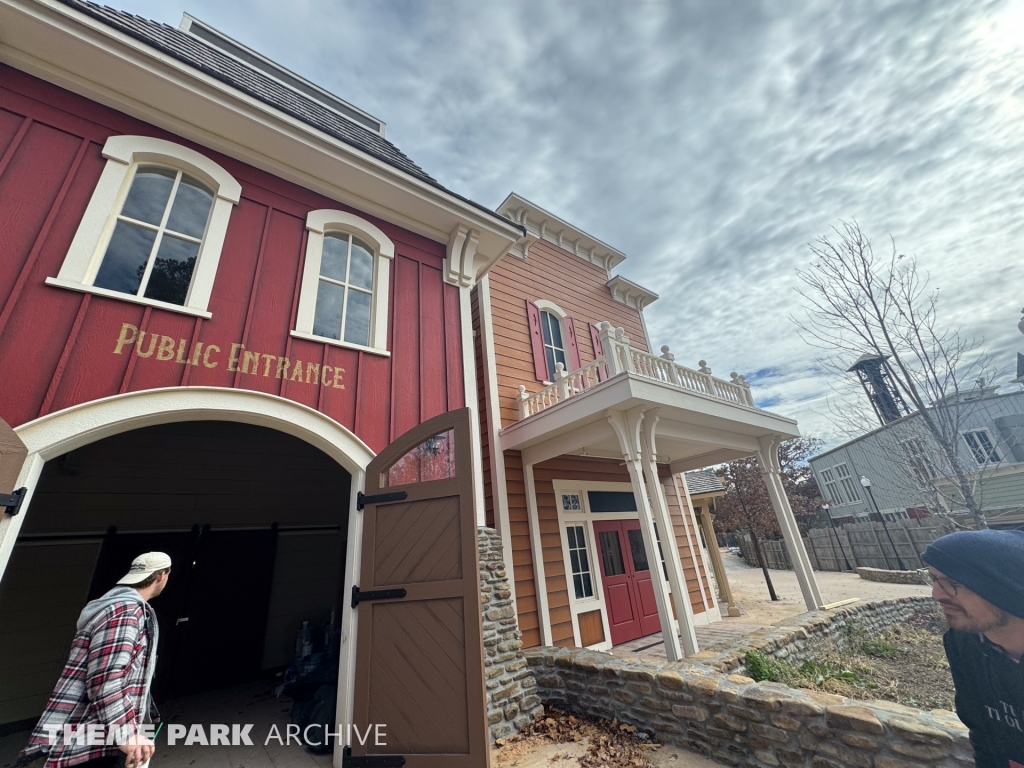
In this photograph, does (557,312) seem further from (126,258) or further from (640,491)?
(126,258)

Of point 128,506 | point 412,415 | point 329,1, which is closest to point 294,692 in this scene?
point 412,415

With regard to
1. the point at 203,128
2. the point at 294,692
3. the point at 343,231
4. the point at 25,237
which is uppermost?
the point at 203,128

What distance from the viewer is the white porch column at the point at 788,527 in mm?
6570

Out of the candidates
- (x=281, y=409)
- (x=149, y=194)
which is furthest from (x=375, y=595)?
(x=149, y=194)

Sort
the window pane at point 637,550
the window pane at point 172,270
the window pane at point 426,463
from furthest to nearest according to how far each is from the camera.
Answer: the window pane at point 637,550 < the window pane at point 426,463 < the window pane at point 172,270

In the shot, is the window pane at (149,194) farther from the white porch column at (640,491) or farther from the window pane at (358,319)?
the white porch column at (640,491)

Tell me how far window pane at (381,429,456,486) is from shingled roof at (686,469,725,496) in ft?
30.0

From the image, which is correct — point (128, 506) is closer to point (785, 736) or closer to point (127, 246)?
point (127, 246)

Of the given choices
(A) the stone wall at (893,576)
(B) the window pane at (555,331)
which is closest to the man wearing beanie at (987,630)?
(B) the window pane at (555,331)

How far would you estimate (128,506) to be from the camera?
5.61m

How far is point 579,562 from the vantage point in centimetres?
704

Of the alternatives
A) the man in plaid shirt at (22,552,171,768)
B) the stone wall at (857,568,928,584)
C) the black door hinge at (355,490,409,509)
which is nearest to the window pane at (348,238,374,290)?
the black door hinge at (355,490,409,509)

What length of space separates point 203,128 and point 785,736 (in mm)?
7707

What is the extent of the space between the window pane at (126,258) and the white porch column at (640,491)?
5313 mm
